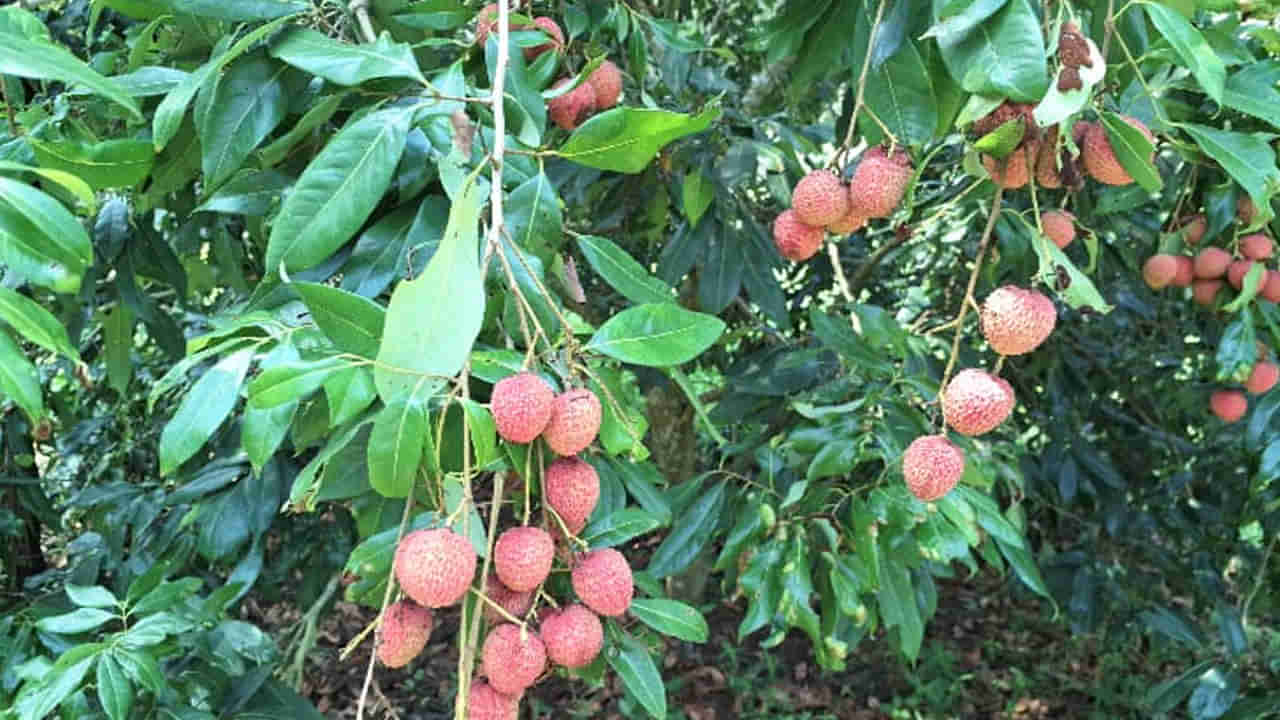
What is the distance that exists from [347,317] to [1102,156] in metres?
0.62

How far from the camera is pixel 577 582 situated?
75 cm

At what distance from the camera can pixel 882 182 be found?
0.88 metres

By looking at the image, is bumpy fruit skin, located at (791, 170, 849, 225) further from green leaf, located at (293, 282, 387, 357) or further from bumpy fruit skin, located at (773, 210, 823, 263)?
green leaf, located at (293, 282, 387, 357)

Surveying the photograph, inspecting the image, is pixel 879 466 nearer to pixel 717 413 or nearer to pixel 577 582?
pixel 717 413

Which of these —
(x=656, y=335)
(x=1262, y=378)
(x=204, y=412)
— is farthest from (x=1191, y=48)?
(x=1262, y=378)

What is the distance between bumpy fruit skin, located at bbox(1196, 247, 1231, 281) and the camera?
5.31 feet

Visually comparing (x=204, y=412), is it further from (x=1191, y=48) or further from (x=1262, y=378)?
(x=1262, y=378)

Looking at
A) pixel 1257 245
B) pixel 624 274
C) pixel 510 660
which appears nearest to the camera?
pixel 510 660

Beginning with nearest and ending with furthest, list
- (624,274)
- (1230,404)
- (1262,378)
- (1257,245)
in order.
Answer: (624,274)
(1257,245)
(1262,378)
(1230,404)

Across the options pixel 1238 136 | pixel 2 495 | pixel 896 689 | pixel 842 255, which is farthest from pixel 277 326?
pixel 896 689

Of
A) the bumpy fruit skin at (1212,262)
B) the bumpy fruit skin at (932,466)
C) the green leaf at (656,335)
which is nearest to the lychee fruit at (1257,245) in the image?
the bumpy fruit skin at (1212,262)

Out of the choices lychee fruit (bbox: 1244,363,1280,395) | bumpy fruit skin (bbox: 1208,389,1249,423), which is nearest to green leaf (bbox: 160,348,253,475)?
lychee fruit (bbox: 1244,363,1280,395)

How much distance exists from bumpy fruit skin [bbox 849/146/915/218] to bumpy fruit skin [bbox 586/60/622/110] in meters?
0.37

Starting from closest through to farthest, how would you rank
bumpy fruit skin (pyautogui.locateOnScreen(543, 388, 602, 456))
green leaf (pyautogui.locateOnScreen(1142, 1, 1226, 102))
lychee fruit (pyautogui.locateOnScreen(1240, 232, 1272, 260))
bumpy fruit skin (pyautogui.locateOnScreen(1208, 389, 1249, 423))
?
bumpy fruit skin (pyautogui.locateOnScreen(543, 388, 602, 456)), green leaf (pyautogui.locateOnScreen(1142, 1, 1226, 102)), lychee fruit (pyautogui.locateOnScreen(1240, 232, 1272, 260)), bumpy fruit skin (pyautogui.locateOnScreen(1208, 389, 1249, 423))
